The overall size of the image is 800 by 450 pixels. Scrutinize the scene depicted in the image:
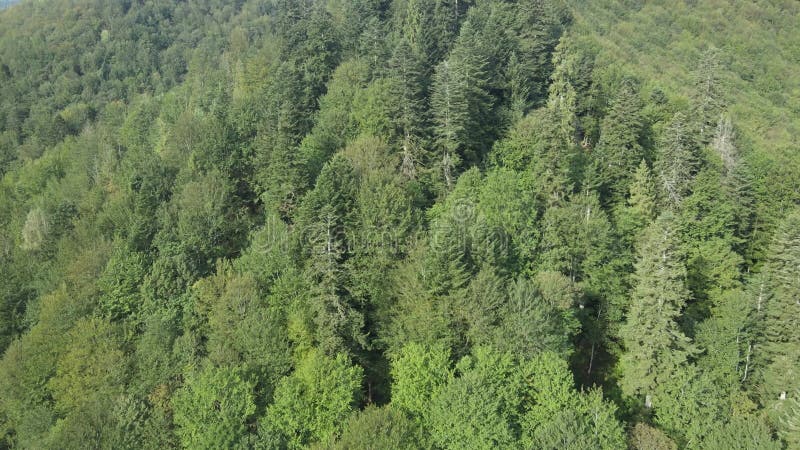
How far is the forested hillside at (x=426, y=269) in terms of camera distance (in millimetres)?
37875

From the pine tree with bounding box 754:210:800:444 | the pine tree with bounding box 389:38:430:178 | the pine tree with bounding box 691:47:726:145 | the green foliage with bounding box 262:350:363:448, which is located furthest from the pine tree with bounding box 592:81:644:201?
the green foliage with bounding box 262:350:363:448

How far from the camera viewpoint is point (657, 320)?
38500mm

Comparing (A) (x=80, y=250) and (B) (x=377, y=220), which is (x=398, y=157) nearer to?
(B) (x=377, y=220)

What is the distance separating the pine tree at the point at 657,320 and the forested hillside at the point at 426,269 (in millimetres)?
180

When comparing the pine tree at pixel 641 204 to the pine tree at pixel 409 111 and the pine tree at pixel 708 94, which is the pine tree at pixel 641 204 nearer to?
the pine tree at pixel 708 94

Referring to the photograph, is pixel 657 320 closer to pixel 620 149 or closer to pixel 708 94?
pixel 620 149

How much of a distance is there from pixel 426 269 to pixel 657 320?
15398 millimetres

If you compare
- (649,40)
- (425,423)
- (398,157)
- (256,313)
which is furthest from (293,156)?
(649,40)

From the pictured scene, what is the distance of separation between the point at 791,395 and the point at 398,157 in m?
36.1

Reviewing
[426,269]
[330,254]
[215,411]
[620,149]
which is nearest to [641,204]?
[620,149]

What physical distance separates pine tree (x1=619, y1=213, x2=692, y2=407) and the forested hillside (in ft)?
0.59

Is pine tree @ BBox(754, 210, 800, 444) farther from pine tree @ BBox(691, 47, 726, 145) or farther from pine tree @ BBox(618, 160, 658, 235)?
pine tree @ BBox(691, 47, 726, 145)

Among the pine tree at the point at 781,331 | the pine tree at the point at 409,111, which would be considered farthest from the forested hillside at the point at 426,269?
the pine tree at the point at 409,111

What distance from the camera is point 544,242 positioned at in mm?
45844
